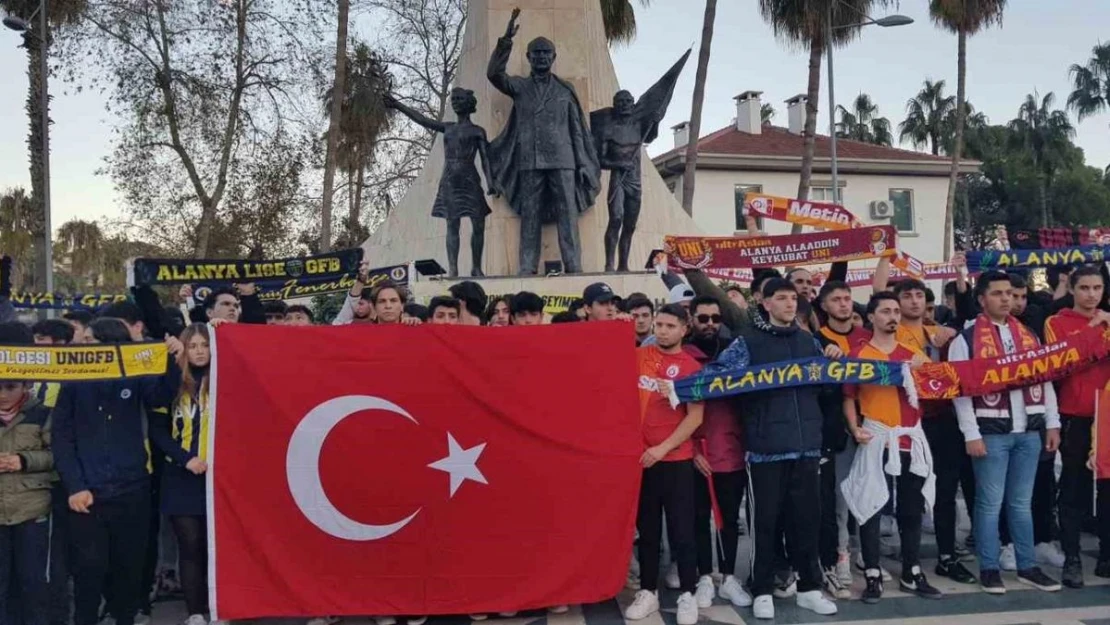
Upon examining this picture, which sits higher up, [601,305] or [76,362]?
[601,305]

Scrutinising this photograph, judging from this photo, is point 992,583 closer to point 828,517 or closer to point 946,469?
point 946,469

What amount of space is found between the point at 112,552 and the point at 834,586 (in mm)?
4037

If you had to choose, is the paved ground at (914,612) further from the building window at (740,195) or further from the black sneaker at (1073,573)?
the building window at (740,195)

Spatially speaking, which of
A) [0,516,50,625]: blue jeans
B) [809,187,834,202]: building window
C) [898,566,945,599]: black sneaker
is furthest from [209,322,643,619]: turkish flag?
[809,187,834,202]: building window

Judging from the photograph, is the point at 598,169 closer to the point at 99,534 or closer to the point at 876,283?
the point at 876,283

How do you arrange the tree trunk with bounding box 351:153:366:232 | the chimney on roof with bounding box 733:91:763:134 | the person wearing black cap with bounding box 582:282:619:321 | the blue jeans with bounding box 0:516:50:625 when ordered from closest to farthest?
1. the blue jeans with bounding box 0:516:50:625
2. the person wearing black cap with bounding box 582:282:619:321
3. the tree trunk with bounding box 351:153:366:232
4. the chimney on roof with bounding box 733:91:763:134

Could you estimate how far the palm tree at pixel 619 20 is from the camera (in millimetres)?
24922

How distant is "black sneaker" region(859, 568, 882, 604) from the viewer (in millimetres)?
5148

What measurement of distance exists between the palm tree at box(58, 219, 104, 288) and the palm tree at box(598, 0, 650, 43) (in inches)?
797

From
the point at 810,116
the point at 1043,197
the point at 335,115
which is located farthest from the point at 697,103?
the point at 1043,197

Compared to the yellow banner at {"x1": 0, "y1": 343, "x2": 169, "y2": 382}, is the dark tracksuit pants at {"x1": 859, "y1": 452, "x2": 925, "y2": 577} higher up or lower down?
lower down

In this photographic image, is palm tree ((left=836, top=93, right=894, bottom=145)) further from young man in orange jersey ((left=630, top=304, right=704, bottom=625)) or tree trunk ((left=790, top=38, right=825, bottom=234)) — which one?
young man in orange jersey ((left=630, top=304, right=704, bottom=625))

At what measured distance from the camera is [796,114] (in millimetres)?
39219

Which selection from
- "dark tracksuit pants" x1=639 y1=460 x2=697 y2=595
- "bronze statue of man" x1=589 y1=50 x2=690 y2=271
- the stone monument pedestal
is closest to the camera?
"dark tracksuit pants" x1=639 y1=460 x2=697 y2=595
